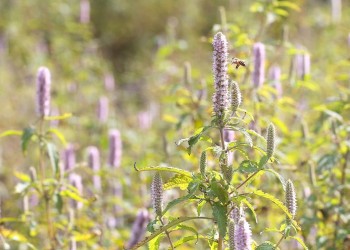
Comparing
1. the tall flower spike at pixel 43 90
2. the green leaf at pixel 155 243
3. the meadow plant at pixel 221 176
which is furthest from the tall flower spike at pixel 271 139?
the tall flower spike at pixel 43 90

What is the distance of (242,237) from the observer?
1587mm

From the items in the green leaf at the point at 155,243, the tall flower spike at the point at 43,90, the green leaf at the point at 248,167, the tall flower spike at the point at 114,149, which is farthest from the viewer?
the tall flower spike at the point at 114,149

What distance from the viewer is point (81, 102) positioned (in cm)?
727

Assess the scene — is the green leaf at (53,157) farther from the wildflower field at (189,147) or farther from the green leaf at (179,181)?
the green leaf at (179,181)

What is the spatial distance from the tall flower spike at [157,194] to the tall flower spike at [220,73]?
234 millimetres

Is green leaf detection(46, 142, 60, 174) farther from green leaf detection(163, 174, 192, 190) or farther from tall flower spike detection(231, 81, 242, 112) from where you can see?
tall flower spike detection(231, 81, 242, 112)

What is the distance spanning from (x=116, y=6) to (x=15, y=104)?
7.49 m

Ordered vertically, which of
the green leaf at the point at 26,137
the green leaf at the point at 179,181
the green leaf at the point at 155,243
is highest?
the green leaf at the point at 26,137

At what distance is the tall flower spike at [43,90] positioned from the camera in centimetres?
281

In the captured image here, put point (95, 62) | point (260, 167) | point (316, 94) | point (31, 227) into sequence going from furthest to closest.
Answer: point (95, 62)
point (316, 94)
point (31, 227)
point (260, 167)

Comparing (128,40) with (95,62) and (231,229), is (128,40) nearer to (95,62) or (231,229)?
(95,62)

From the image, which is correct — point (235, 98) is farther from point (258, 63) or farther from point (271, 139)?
point (258, 63)

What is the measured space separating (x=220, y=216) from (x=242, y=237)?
0.17 m

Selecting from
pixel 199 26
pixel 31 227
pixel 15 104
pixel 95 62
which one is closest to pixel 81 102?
pixel 95 62
